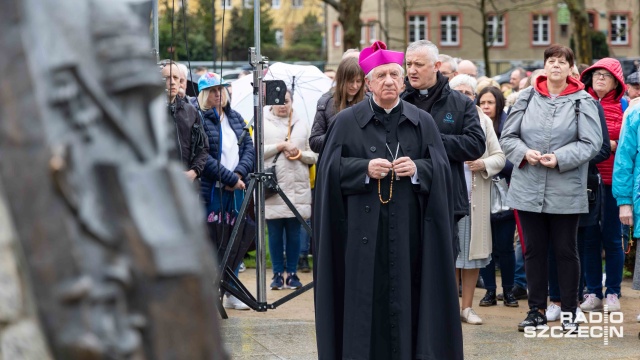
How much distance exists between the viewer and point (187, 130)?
9.10 metres

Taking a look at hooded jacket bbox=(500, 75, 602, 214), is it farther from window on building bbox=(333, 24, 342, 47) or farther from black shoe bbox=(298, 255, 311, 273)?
window on building bbox=(333, 24, 342, 47)

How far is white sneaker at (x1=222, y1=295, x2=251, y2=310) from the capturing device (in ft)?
31.4

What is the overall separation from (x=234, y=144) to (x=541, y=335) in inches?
123

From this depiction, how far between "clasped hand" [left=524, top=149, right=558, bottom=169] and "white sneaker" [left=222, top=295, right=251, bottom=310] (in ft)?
8.79

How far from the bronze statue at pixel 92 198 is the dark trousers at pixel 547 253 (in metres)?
6.86

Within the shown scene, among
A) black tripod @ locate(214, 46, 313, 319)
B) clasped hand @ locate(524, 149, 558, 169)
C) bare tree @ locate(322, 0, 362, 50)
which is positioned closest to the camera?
clasped hand @ locate(524, 149, 558, 169)

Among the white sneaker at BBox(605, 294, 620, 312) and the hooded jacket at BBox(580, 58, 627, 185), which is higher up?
the hooded jacket at BBox(580, 58, 627, 185)

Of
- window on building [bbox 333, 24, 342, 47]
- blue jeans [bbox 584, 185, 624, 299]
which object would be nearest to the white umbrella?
blue jeans [bbox 584, 185, 624, 299]

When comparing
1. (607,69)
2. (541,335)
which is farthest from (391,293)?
(607,69)

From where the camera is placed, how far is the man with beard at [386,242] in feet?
20.0

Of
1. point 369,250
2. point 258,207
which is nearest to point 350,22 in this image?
point 258,207

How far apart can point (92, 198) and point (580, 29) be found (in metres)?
25.4

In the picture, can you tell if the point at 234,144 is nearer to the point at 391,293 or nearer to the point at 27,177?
the point at 391,293

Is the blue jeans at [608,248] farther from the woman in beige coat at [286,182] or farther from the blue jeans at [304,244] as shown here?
the blue jeans at [304,244]
